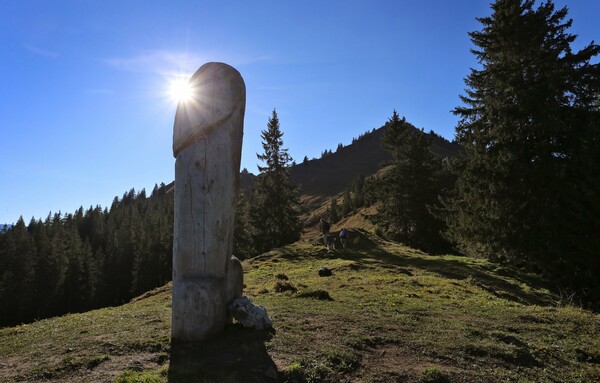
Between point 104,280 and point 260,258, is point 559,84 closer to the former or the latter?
point 260,258

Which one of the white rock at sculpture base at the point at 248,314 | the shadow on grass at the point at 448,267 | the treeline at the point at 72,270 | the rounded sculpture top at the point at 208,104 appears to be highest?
the rounded sculpture top at the point at 208,104

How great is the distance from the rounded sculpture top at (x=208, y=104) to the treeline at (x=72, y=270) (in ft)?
216

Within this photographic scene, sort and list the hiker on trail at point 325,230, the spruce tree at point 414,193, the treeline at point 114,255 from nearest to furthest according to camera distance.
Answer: the hiker on trail at point 325,230 < the spruce tree at point 414,193 < the treeline at point 114,255

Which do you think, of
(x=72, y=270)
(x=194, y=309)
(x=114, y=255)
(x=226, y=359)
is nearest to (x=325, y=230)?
(x=194, y=309)

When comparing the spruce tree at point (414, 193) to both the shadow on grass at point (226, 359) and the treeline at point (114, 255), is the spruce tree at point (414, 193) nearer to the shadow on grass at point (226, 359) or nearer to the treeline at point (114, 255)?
the treeline at point (114, 255)

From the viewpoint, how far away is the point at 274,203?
4312cm

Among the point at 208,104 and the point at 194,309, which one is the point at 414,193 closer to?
the point at 208,104

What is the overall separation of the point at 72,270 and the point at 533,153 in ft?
246

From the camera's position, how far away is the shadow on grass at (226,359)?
6.04m

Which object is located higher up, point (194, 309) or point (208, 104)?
point (208, 104)

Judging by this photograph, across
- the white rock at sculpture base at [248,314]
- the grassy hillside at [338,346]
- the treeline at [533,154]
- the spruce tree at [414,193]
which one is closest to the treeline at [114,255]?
the spruce tree at [414,193]

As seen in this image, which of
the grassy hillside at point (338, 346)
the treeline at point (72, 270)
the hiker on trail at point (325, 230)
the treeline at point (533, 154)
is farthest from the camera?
the treeline at point (72, 270)

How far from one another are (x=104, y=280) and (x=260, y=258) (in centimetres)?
6412

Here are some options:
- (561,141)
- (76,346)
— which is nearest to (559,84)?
(561,141)
